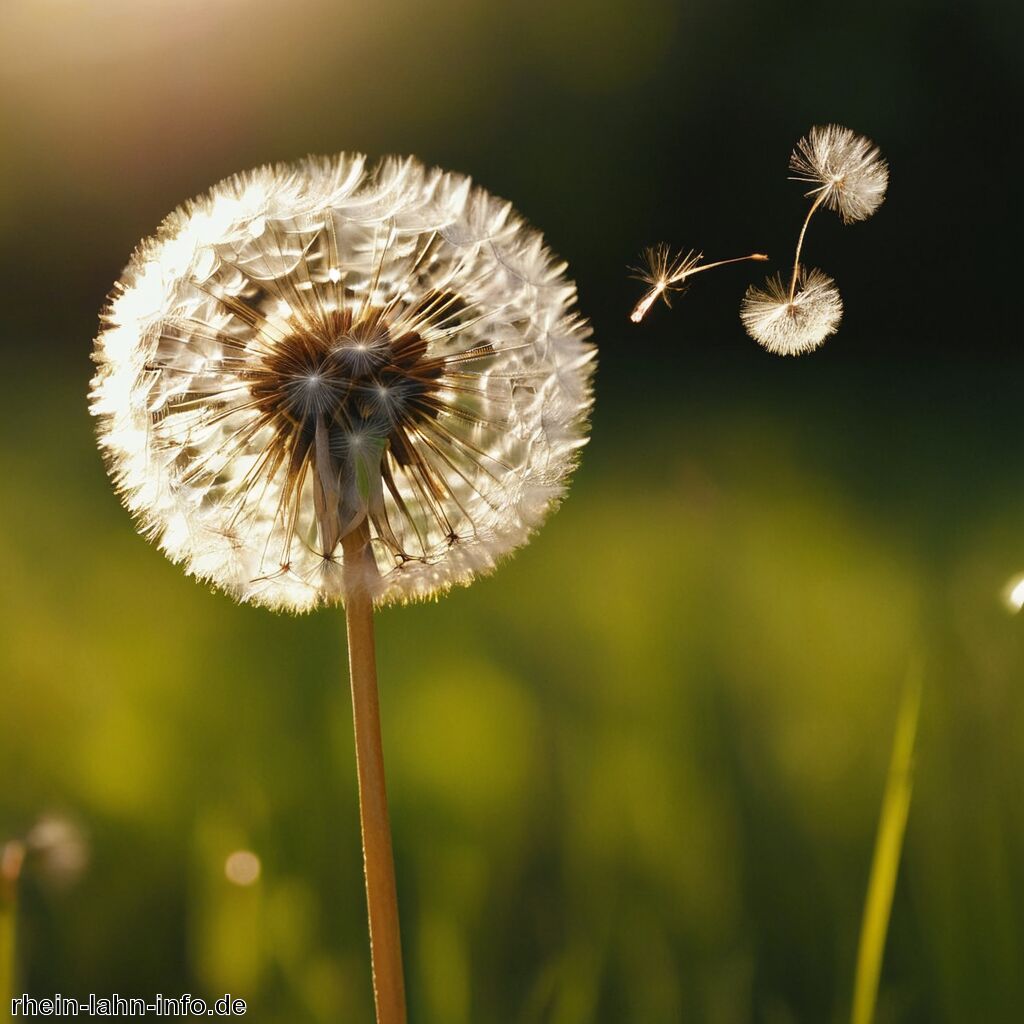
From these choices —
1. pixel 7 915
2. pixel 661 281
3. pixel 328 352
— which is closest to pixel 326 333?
pixel 328 352

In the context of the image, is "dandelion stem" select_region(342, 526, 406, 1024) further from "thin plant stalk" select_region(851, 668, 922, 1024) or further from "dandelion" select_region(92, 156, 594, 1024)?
"thin plant stalk" select_region(851, 668, 922, 1024)

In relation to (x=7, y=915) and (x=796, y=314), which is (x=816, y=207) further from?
(x=7, y=915)

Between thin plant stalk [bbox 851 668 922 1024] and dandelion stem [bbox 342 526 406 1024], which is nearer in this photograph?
dandelion stem [bbox 342 526 406 1024]

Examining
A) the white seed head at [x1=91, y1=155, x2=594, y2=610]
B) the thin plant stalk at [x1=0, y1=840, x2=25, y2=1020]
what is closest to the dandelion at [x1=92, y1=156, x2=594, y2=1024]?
the white seed head at [x1=91, y1=155, x2=594, y2=610]

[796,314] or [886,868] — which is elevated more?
[796,314]

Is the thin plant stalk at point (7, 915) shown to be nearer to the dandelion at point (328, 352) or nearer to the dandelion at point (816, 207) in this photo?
the dandelion at point (328, 352)

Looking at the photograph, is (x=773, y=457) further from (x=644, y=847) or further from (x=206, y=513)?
(x=206, y=513)
